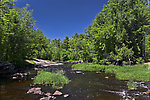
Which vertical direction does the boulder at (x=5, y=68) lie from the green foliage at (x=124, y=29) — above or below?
below

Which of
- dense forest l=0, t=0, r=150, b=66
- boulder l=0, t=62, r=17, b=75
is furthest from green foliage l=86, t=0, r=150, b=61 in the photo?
boulder l=0, t=62, r=17, b=75

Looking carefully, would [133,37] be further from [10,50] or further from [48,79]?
[10,50]

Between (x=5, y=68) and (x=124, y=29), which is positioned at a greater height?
(x=124, y=29)

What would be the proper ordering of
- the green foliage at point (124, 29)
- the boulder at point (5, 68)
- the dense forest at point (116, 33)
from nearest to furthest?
the boulder at point (5, 68) < the dense forest at point (116, 33) < the green foliage at point (124, 29)

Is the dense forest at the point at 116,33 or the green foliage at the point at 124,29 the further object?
the green foliage at the point at 124,29

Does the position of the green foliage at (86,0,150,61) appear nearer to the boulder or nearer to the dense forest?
the dense forest

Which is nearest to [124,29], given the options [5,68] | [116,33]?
[116,33]

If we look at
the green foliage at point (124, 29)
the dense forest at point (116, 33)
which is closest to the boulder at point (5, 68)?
the dense forest at point (116, 33)

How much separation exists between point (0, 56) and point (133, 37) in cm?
3364

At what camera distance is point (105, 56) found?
108 feet

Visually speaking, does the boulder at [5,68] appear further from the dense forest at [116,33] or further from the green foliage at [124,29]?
the green foliage at [124,29]

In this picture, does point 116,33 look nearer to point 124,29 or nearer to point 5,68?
point 124,29

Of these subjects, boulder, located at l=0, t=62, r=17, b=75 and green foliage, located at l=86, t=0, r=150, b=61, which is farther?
green foliage, located at l=86, t=0, r=150, b=61

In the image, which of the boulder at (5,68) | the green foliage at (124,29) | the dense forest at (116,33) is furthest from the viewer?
the green foliage at (124,29)
